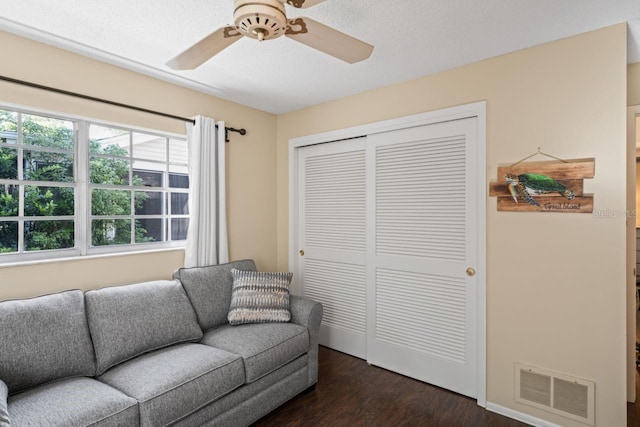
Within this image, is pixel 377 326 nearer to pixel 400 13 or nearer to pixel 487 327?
pixel 487 327

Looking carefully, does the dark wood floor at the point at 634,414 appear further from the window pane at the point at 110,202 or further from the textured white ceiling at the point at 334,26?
the window pane at the point at 110,202

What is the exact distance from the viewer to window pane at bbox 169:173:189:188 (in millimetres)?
3094

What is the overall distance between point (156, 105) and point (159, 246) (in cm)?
118

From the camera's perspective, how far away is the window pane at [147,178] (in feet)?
9.36

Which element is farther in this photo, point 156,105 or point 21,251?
point 156,105

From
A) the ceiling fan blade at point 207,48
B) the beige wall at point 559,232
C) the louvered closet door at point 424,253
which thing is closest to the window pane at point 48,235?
the ceiling fan blade at point 207,48

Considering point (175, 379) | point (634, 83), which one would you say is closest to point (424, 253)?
point (634, 83)

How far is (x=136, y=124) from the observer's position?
8.87 ft

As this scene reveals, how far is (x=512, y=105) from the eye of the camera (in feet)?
7.77

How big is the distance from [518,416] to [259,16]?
9.28 feet

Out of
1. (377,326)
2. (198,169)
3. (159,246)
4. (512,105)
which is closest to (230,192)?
(198,169)

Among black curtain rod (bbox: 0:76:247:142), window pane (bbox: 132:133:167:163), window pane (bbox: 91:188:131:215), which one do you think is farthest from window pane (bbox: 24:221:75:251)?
black curtain rod (bbox: 0:76:247:142)

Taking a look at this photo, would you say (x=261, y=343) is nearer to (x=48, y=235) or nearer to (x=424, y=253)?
(x=424, y=253)

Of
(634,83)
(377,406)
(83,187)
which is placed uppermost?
(634,83)
